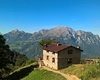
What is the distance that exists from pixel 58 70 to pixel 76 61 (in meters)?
8.08

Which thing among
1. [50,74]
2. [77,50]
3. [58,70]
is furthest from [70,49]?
[50,74]

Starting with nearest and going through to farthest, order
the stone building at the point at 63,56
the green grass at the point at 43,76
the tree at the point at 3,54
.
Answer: the green grass at the point at 43,76, the stone building at the point at 63,56, the tree at the point at 3,54

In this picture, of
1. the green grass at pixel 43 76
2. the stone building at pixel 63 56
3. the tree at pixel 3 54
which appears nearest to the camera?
the green grass at pixel 43 76

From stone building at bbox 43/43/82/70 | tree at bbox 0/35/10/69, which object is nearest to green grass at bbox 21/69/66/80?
stone building at bbox 43/43/82/70

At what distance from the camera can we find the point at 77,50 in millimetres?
69688

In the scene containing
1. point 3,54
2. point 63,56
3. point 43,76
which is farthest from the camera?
point 3,54

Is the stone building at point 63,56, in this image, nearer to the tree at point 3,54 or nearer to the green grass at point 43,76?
the green grass at point 43,76

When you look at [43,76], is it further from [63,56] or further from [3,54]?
[3,54]

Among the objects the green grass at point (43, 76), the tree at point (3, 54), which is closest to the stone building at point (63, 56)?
the green grass at point (43, 76)

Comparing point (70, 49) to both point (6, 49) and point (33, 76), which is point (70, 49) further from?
point (6, 49)

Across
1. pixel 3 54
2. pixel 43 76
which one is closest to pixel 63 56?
pixel 43 76

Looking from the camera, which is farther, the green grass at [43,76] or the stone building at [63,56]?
the stone building at [63,56]

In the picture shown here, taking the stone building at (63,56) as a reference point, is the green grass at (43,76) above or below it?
below

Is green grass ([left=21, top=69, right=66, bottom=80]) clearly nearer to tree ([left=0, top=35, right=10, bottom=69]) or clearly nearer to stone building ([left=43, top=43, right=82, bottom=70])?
stone building ([left=43, top=43, right=82, bottom=70])
